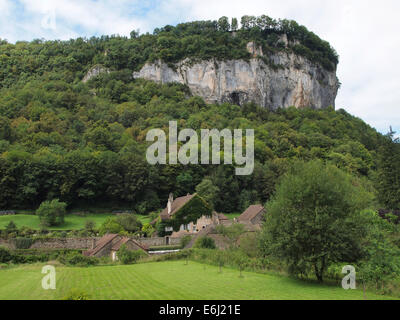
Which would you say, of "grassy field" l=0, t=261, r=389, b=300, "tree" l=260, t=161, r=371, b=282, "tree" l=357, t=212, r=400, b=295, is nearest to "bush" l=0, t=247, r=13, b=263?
"grassy field" l=0, t=261, r=389, b=300

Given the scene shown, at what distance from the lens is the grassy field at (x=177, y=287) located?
54.4ft

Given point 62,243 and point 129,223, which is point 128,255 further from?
point 129,223

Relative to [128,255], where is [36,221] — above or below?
above

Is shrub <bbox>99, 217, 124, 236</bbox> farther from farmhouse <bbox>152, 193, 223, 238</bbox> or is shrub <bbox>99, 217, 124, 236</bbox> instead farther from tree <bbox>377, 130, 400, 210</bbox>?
tree <bbox>377, 130, 400, 210</bbox>

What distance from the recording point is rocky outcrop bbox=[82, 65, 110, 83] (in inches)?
4869

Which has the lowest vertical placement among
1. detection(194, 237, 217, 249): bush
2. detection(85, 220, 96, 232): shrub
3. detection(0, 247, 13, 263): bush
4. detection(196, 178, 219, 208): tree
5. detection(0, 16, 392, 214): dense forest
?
detection(0, 247, 13, 263): bush

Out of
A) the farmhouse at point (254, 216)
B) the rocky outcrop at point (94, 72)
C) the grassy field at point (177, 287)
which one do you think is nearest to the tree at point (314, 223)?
the grassy field at point (177, 287)

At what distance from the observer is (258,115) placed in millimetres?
112562

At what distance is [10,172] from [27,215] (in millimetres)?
8557

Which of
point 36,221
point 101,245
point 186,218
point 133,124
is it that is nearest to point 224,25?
point 133,124

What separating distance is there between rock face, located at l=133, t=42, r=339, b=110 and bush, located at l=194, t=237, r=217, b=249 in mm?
85560

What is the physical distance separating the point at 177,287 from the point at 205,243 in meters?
19.5

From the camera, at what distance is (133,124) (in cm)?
9712

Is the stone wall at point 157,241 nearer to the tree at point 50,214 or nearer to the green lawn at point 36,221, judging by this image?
the green lawn at point 36,221
